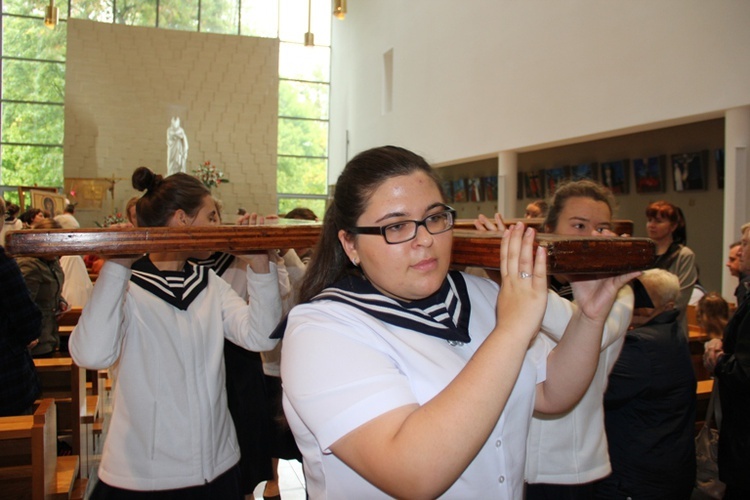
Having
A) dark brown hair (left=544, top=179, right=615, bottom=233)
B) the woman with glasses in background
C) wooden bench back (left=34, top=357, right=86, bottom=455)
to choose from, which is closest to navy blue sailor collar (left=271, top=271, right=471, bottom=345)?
the woman with glasses in background

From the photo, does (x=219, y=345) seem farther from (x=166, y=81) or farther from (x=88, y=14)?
(x=88, y=14)

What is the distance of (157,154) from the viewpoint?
1841 centimetres

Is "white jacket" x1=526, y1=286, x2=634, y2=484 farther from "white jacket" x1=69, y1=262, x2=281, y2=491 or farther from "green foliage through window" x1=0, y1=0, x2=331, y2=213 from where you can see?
"green foliage through window" x1=0, y1=0, x2=331, y2=213

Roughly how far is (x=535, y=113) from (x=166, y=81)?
12476 mm

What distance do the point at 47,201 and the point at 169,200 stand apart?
368 inches

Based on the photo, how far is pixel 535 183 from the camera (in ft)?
36.9

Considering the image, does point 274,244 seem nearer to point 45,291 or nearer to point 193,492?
point 193,492

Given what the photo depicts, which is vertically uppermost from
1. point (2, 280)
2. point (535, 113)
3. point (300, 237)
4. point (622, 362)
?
point (535, 113)

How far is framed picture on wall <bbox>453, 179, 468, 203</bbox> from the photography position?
14.0 metres

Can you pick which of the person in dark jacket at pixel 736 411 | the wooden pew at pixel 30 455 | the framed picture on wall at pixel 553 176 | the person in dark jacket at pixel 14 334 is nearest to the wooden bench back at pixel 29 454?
the wooden pew at pixel 30 455

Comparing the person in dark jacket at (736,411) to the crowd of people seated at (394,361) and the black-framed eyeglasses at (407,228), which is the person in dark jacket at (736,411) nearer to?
the crowd of people seated at (394,361)

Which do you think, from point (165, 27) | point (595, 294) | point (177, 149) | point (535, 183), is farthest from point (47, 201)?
point (595, 294)

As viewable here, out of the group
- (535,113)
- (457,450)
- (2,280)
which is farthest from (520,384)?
(535,113)

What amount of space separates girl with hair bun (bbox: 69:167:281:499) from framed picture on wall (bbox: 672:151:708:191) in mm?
7403
